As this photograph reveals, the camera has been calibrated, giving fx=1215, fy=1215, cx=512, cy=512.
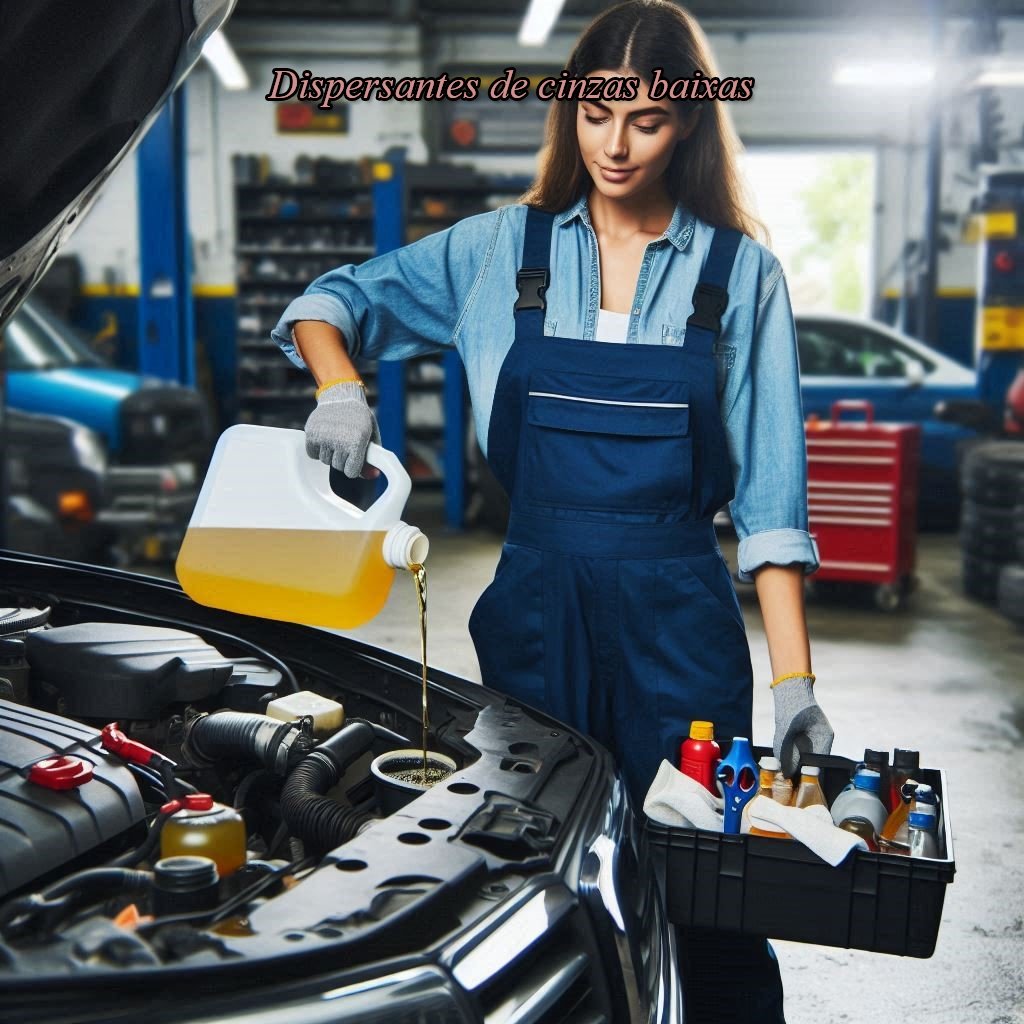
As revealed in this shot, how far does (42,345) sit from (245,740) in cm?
499

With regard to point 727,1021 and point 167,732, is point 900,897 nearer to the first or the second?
point 727,1021

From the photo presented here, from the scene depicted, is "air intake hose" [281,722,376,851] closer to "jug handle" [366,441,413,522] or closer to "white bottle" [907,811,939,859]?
"jug handle" [366,441,413,522]

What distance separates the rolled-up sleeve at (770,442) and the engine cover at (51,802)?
2.79ft

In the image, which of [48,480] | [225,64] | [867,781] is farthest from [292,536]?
[225,64]

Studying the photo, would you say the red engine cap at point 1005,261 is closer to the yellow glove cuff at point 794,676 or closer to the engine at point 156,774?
the yellow glove cuff at point 794,676

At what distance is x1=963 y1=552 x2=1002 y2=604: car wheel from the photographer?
574 cm

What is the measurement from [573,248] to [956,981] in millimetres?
1645

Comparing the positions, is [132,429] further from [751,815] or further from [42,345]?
[751,815]

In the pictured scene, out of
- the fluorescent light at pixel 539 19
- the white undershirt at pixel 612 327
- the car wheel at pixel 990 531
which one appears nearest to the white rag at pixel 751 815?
the white undershirt at pixel 612 327

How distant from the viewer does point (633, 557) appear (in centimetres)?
161

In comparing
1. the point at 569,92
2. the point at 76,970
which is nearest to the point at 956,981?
the point at 569,92

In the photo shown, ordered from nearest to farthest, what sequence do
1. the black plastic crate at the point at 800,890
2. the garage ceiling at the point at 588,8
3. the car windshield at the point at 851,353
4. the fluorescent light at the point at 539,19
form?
1. the black plastic crate at the point at 800,890
2. the car windshield at the point at 851,353
3. the fluorescent light at the point at 539,19
4. the garage ceiling at the point at 588,8

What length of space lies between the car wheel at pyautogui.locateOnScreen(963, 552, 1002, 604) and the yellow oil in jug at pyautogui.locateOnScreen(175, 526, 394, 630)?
4910mm

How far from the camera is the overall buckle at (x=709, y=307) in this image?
63.3 inches
